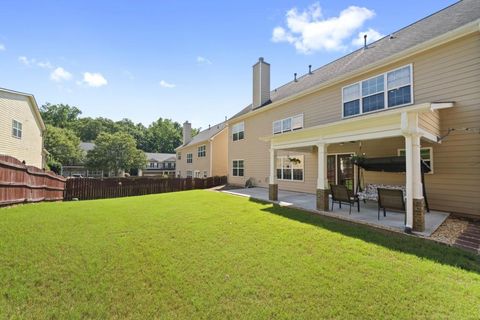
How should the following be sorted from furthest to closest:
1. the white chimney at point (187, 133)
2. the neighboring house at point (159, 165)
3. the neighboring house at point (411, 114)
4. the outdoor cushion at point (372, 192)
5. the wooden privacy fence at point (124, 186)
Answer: the neighboring house at point (159, 165) < the white chimney at point (187, 133) < the wooden privacy fence at point (124, 186) < the outdoor cushion at point (372, 192) < the neighboring house at point (411, 114)

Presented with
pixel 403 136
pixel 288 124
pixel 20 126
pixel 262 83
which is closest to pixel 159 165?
pixel 20 126

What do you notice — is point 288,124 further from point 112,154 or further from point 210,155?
point 112,154

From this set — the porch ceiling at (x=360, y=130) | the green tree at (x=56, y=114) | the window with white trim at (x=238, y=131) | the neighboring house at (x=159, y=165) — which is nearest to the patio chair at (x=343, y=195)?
the porch ceiling at (x=360, y=130)

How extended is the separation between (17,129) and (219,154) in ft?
50.4

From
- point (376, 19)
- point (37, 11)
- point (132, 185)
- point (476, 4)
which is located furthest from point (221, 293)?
point (132, 185)

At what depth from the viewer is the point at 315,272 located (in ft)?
12.7

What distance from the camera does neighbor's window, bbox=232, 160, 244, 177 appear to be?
18797 mm

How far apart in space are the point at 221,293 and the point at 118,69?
13960mm

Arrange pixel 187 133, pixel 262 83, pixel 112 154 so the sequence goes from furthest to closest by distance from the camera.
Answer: pixel 112 154 < pixel 187 133 < pixel 262 83

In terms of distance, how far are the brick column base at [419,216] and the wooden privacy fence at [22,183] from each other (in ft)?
39.1

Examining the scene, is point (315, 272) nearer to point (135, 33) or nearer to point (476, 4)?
point (476, 4)

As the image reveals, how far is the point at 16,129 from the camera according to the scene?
1567cm

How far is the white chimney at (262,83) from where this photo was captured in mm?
17359

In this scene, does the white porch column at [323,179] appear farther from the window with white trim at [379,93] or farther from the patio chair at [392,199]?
the window with white trim at [379,93]
